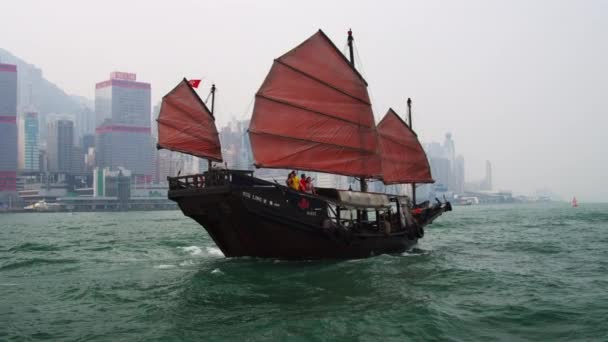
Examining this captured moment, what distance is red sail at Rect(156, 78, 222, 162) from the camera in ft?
66.2

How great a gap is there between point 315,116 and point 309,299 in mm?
8822

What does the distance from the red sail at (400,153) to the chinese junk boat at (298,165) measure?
20.8 feet

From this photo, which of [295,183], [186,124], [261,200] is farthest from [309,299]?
[186,124]

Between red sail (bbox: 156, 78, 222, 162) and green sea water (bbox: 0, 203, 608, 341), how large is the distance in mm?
4128

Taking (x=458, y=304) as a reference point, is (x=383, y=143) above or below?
above

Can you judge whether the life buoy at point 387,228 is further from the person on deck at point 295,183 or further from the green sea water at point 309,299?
the person on deck at point 295,183

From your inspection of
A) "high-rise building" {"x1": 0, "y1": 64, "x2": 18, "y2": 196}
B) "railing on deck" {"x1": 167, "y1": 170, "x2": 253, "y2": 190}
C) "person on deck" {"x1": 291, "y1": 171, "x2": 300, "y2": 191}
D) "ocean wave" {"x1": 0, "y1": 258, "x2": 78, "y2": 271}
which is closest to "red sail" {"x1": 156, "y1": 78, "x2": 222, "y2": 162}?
"railing on deck" {"x1": 167, "y1": 170, "x2": 253, "y2": 190}

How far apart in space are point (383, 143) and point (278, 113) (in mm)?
10401

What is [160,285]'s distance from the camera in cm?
1390

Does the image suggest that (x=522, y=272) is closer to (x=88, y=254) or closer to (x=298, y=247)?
(x=298, y=247)

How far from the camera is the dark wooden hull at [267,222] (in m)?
16.0

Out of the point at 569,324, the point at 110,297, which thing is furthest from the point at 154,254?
the point at 569,324

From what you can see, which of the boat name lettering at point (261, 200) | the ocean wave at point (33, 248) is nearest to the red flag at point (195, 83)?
the boat name lettering at point (261, 200)

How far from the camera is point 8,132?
17762cm
